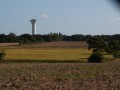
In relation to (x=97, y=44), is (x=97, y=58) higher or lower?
lower

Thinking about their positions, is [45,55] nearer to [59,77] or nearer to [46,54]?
[46,54]

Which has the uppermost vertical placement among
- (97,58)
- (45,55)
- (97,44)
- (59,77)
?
(97,44)

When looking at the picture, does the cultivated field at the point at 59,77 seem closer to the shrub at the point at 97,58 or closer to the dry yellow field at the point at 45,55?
the shrub at the point at 97,58

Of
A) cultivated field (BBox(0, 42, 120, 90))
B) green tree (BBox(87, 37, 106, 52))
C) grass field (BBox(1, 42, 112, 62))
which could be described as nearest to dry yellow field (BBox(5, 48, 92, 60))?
grass field (BBox(1, 42, 112, 62))

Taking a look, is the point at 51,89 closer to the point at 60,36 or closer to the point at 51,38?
the point at 51,38

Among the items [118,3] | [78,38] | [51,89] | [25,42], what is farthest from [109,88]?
[78,38]

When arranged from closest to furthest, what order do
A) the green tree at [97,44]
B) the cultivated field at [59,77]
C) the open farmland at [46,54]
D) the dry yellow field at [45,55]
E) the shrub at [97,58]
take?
the cultivated field at [59,77]
the shrub at [97,58]
the dry yellow field at [45,55]
the open farmland at [46,54]
the green tree at [97,44]

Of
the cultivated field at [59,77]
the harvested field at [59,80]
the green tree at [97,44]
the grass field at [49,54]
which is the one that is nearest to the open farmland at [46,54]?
the grass field at [49,54]

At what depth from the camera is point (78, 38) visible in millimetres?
152250

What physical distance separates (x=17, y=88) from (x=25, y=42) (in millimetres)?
122206

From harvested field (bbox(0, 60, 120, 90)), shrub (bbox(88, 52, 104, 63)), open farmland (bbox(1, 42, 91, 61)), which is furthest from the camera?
open farmland (bbox(1, 42, 91, 61))

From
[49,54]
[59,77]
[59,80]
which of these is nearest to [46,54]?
[49,54]

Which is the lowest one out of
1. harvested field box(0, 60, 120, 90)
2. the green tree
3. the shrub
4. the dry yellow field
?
the dry yellow field

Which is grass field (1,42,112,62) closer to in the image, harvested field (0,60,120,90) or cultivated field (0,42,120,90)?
cultivated field (0,42,120,90)
